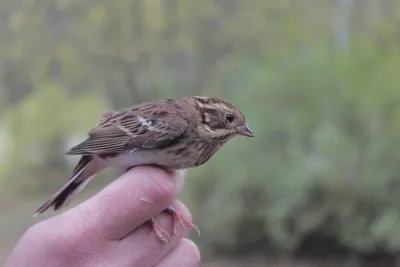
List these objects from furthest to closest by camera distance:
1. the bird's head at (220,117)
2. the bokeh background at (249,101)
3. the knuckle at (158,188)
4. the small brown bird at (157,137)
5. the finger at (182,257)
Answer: the bokeh background at (249,101) → the bird's head at (220,117) → the small brown bird at (157,137) → the finger at (182,257) → the knuckle at (158,188)

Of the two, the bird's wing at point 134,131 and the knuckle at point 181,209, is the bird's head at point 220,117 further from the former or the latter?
the knuckle at point 181,209

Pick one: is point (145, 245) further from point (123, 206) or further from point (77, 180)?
point (77, 180)

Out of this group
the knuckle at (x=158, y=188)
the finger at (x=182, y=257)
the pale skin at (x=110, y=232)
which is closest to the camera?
the pale skin at (x=110, y=232)

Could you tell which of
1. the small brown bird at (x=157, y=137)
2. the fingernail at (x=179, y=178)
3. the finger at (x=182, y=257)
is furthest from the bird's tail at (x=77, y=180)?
the finger at (x=182, y=257)

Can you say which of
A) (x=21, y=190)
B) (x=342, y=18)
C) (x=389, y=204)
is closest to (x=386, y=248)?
(x=389, y=204)

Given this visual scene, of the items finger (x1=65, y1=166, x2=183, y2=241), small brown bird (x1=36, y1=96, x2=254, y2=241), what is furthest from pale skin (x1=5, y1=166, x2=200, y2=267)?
small brown bird (x1=36, y1=96, x2=254, y2=241)
